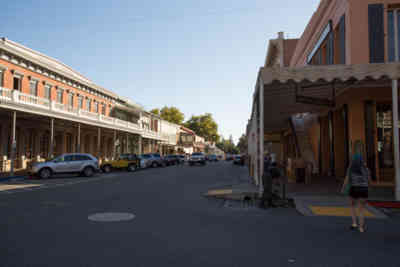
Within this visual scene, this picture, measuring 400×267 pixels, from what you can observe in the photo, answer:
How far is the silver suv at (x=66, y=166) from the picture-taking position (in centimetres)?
2052

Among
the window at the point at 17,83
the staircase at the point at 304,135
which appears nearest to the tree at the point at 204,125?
the window at the point at 17,83

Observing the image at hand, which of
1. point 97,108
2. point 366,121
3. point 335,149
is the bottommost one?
point 335,149

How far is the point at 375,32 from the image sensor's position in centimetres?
1182

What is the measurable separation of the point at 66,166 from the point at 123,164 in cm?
837

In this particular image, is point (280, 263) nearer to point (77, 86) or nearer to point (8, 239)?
point (8, 239)

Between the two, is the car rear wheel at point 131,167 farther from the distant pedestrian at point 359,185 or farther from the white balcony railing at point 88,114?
the distant pedestrian at point 359,185

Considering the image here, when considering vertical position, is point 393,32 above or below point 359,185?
above

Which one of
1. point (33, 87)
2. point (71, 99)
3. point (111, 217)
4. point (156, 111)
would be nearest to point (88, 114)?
point (71, 99)

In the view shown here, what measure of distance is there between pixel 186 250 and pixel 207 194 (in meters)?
7.35

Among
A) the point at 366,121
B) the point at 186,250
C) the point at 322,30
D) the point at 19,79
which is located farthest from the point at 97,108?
the point at 186,250

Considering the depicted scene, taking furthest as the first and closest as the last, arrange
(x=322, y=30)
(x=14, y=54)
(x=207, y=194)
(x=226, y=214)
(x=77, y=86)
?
(x=77, y=86), (x=14, y=54), (x=322, y=30), (x=207, y=194), (x=226, y=214)

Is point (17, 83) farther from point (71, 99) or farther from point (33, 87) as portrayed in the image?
point (71, 99)

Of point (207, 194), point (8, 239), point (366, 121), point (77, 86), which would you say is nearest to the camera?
point (8, 239)

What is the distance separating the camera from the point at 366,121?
→ 38.7 ft
